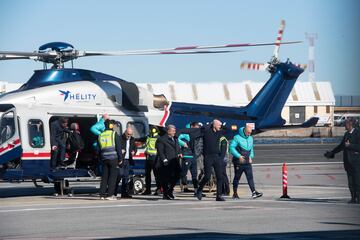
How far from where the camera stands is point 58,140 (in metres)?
21.5

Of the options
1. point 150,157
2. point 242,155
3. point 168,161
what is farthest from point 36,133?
point 242,155

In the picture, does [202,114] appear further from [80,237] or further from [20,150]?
[80,237]

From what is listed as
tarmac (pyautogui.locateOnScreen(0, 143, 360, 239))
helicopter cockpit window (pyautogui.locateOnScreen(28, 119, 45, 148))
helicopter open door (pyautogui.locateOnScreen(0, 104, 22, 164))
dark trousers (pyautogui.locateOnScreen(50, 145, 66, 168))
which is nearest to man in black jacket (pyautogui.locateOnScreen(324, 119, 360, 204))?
tarmac (pyautogui.locateOnScreen(0, 143, 360, 239))

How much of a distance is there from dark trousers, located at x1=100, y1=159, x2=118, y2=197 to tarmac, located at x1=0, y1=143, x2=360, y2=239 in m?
0.32

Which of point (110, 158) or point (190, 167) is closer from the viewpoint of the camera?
point (110, 158)

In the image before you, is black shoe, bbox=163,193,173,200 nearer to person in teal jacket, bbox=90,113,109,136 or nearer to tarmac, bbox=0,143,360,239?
tarmac, bbox=0,143,360,239

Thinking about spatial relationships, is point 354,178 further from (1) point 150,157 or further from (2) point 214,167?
(1) point 150,157

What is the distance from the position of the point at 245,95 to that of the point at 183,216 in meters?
59.3

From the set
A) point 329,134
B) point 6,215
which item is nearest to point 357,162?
point 6,215

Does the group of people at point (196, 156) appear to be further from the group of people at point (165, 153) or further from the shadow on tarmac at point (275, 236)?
the shadow on tarmac at point (275, 236)

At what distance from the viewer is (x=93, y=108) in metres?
22.4

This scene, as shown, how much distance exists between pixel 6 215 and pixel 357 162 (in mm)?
6896

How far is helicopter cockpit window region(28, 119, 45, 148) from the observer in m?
21.3

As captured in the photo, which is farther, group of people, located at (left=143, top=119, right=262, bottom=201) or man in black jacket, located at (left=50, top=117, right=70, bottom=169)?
man in black jacket, located at (left=50, top=117, right=70, bottom=169)
